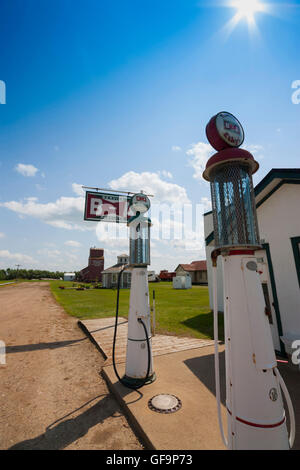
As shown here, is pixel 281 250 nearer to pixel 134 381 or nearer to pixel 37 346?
pixel 134 381

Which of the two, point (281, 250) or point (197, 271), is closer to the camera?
point (281, 250)

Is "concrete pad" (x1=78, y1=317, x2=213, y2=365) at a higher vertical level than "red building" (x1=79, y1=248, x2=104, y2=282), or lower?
lower

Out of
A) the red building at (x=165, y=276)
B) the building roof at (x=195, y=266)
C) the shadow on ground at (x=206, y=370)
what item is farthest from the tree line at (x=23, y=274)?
the shadow on ground at (x=206, y=370)

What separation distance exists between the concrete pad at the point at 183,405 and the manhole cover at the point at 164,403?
0.08 m

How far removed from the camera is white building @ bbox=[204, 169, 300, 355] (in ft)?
16.6

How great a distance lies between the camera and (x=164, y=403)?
11.0ft

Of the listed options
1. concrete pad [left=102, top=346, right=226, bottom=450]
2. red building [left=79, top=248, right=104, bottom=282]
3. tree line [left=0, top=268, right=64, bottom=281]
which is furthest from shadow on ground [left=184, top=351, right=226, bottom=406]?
tree line [left=0, top=268, right=64, bottom=281]

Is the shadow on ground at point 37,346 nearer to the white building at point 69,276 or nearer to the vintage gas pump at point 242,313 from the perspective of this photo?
the vintage gas pump at point 242,313

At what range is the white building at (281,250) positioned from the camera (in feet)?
16.6

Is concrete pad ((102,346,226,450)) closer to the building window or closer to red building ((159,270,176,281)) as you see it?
the building window

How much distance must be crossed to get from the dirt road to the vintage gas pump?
5.97ft

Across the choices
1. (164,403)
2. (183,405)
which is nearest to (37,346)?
(164,403)

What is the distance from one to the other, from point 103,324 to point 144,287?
595cm

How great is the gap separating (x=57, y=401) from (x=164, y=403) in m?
2.00
